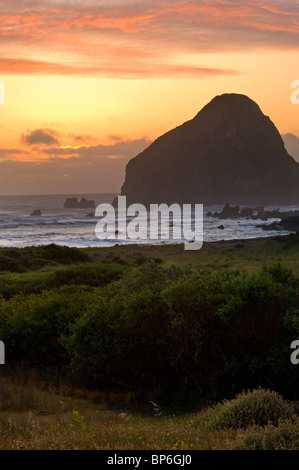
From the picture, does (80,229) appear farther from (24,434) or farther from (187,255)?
(24,434)

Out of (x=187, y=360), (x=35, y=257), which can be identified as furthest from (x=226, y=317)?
(x=35, y=257)

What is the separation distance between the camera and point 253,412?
35.5 feet

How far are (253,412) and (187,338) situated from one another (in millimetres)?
5316

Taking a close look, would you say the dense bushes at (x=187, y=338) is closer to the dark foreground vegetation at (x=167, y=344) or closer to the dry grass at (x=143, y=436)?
the dark foreground vegetation at (x=167, y=344)

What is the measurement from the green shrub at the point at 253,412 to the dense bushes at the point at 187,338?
356 cm

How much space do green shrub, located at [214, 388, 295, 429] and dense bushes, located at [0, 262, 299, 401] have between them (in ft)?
11.7

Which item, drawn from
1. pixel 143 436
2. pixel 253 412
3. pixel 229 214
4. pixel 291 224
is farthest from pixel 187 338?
pixel 229 214

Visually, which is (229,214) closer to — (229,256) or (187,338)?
(229,256)

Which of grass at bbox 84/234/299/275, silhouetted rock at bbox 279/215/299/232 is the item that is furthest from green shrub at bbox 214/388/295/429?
silhouetted rock at bbox 279/215/299/232

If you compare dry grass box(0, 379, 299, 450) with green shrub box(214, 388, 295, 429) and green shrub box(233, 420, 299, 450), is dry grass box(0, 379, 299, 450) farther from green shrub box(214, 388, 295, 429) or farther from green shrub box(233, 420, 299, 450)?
green shrub box(214, 388, 295, 429)

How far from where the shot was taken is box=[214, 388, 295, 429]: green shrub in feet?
35.2

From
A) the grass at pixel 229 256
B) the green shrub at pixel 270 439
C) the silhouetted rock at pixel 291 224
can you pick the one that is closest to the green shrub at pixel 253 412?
the green shrub at pixel 270 439

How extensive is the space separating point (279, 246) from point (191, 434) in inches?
2341

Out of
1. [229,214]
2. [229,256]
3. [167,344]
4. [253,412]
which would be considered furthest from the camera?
[229,214]
